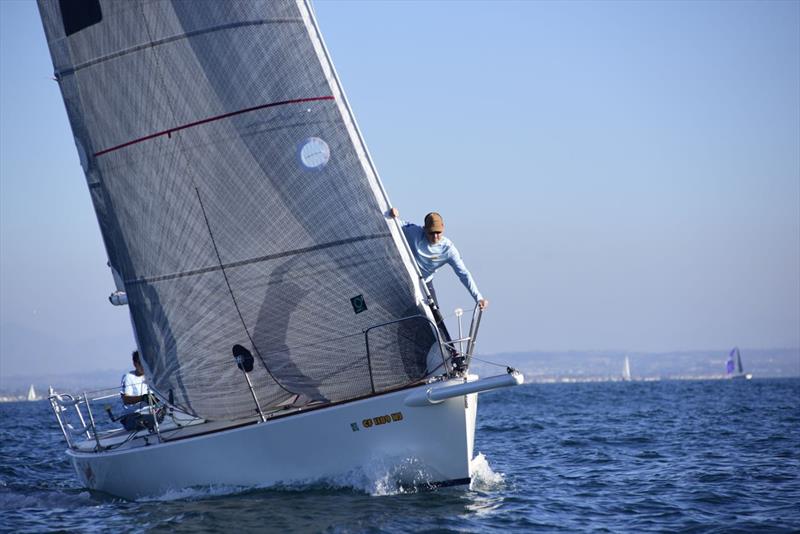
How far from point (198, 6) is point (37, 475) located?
25.7ft

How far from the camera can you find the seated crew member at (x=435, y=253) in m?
10.7

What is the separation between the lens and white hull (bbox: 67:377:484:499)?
9953 mm

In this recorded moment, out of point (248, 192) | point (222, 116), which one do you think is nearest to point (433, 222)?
point (248, 192)

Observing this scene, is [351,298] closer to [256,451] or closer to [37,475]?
[256,451]

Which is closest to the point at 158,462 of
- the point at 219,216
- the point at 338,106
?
the point at 219,216

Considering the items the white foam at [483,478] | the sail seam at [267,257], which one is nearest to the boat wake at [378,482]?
the white foam at [483,478]

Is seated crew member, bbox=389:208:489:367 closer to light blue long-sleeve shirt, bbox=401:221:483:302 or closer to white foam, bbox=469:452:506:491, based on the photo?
light blue long-sleeve shirt, bbox=401:221:483:302

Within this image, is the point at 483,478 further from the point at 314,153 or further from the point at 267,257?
the point at 314,153

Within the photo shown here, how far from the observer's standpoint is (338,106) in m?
10.4

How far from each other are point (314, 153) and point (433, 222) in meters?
1.48

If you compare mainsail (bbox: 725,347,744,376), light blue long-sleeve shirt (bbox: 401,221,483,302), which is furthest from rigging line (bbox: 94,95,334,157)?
mainsail (bbox: 725,347,744,376)

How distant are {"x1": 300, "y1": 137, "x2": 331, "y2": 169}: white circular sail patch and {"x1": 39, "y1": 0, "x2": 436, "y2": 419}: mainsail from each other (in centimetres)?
1

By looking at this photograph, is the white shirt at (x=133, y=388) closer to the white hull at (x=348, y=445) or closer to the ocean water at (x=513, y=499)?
the ocean water at (x=513, y=499)

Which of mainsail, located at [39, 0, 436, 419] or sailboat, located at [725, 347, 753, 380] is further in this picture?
sailboat, located at [725, 347, 753, 380]
